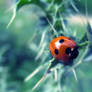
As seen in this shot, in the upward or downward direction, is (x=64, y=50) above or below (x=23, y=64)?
above

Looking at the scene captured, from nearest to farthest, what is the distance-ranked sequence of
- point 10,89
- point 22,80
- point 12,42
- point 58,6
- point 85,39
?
point 85,39, point 58,6, point 10,89, point 22,80, point 12,42

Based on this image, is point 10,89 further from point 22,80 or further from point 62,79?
point 62,79

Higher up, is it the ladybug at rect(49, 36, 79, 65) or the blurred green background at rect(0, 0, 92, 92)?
the ladybug at rect(49, 36, 79, 65)

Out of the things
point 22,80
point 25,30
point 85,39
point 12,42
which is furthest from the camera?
point 25,30

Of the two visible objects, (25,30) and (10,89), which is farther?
(25,30)

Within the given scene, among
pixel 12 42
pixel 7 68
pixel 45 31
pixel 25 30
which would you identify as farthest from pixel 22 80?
pixel 45 31

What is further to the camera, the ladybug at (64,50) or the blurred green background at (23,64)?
the blurred green background at (23,64)

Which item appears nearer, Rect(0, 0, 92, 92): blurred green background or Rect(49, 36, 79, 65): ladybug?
Rect(49, 36, 79, 65): ladybug

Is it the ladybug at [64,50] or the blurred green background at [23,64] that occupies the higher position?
the ladybug at [64,50]
